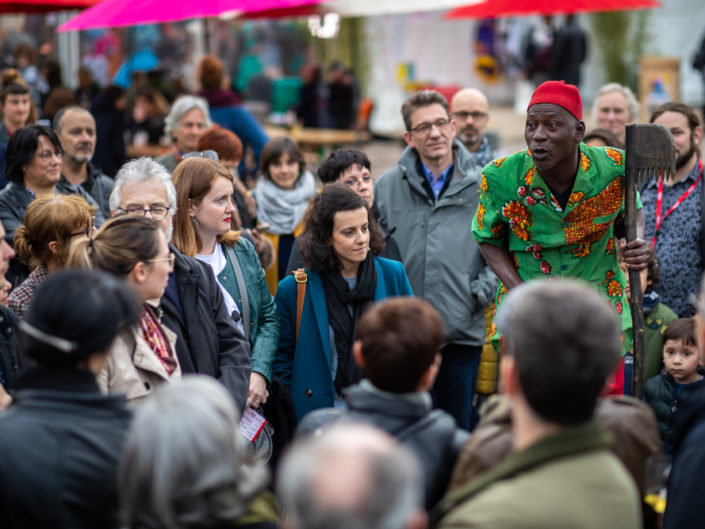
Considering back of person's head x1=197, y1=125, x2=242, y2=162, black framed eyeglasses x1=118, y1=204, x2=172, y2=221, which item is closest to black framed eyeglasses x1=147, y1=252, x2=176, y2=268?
black framed eyeglasses x1=118, y1=204, x2=172, y2=221

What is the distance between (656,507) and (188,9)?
20.2ft

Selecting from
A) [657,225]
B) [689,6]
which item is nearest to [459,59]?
[689,6]

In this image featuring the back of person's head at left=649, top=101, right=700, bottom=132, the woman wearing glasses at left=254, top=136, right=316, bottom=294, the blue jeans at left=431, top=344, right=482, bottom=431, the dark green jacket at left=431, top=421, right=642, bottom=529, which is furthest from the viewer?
the woman wearing glasses at left=254, top=136, right=316, bottom=294

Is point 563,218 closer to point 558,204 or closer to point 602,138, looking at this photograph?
point 558,204

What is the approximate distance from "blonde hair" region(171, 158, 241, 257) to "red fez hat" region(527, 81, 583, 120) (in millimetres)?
1637

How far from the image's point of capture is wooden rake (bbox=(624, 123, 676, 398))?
407 cm

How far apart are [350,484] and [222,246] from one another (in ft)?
9.57

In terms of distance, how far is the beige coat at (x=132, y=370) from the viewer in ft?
10.7

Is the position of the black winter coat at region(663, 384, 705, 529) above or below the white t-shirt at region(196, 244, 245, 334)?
below

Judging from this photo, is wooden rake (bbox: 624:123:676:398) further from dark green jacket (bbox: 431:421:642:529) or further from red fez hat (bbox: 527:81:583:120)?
dark green jacket (bbox: 431:421:642:529)

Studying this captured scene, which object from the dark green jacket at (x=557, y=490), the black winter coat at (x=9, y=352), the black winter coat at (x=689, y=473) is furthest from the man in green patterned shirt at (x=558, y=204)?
the black winter coat at (x=9, y=352)

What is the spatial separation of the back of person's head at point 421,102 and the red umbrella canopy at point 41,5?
5.26 meters

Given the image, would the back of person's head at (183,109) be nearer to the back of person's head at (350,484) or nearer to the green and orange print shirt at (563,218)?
the green and orange print shirt at (563,218)

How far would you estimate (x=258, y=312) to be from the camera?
4562mm
